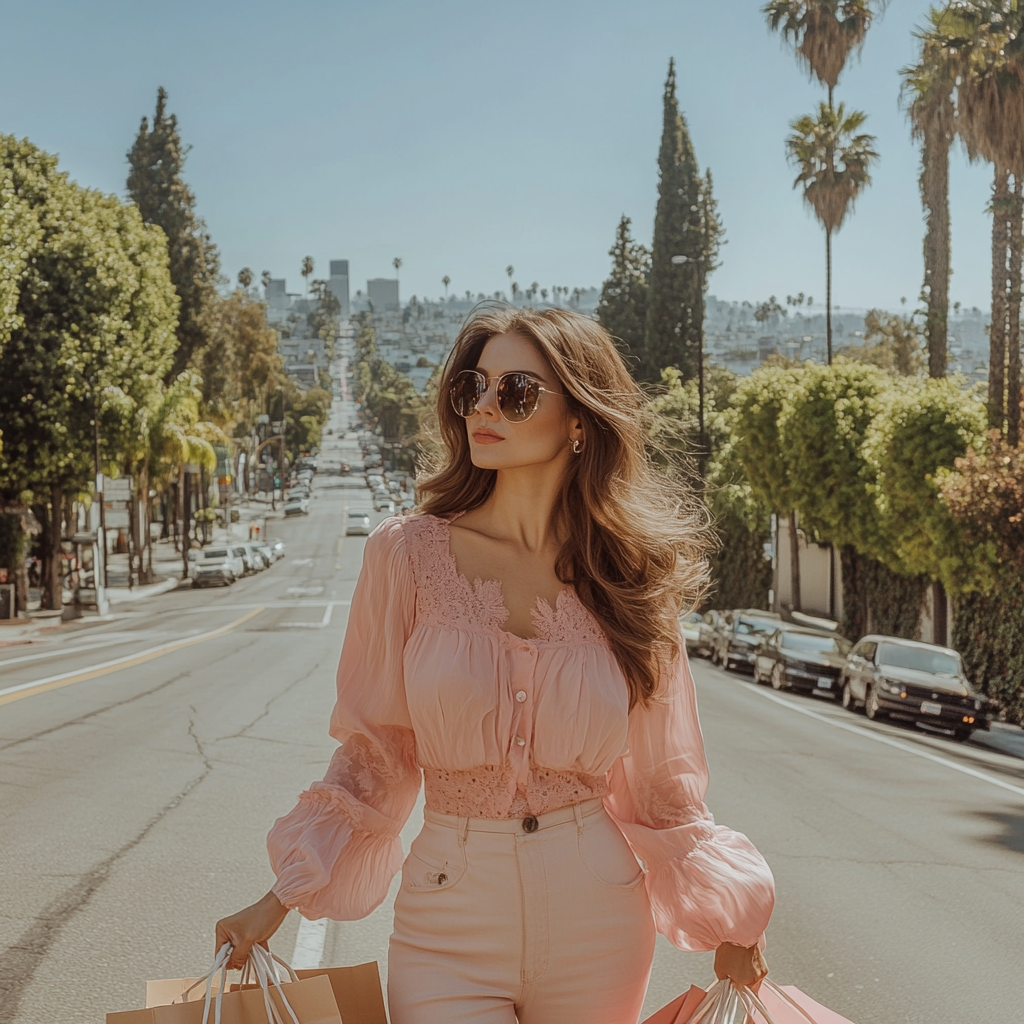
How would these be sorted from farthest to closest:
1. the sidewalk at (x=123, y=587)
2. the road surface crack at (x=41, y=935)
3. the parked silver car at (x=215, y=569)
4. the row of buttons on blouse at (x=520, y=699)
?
the parked silver car at (x=215, y=569) → the sidewalk at (x=123, y=587) → the road surface crack at (x=41, y=935) → the row of buttons on blouse at (x=520, y=699)

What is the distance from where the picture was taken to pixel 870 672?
19812 mm

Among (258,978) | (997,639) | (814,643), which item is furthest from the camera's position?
(814,643)

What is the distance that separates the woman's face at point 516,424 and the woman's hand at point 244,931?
1.15m

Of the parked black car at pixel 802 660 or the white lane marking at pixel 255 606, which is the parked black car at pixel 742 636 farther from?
the white lane marking at pixel 255 606

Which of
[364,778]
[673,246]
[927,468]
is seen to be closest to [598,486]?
[364,778]

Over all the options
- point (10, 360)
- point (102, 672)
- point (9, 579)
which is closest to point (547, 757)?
point (102, 672)

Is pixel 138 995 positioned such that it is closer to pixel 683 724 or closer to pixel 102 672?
pixel 683 724

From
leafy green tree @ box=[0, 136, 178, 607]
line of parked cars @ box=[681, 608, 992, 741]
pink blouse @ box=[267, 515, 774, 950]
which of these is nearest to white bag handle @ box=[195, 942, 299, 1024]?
pink blouse @ box=[267, 515, 774, 950]

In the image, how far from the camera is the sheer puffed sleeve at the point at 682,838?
274 centimetres

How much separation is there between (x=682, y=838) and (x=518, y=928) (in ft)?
1.50

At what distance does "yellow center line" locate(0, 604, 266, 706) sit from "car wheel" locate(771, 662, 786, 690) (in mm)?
11220

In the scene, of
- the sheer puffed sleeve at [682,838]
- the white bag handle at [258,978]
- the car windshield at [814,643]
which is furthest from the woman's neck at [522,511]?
the car windshield at [814,643]

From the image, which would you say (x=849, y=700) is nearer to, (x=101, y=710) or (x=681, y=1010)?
(x=101, y=710)

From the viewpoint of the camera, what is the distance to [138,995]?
5.10 metres
